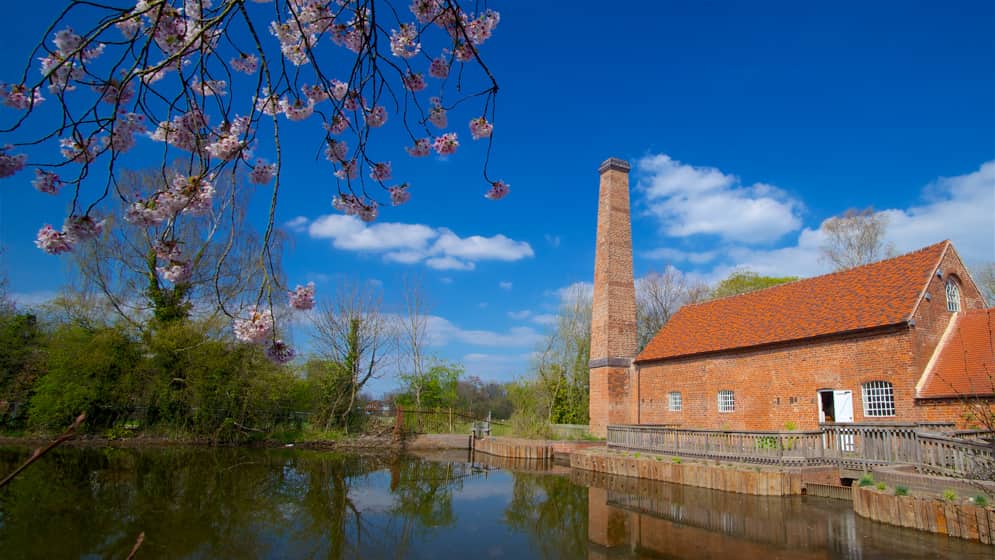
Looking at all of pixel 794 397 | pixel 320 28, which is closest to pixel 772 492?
pixel 794 397

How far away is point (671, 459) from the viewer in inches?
627

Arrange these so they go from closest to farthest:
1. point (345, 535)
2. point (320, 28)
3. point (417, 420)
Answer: point (320, 28) → point (345, 535) → point (417, 420)

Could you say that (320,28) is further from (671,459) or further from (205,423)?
(205,423)

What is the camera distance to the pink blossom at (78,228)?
3.04 meters

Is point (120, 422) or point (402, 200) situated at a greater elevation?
point (402, 200)

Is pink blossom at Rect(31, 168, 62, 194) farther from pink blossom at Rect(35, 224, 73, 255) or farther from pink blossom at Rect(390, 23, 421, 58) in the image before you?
pink blossom at Rect(390, 23, 421, 58)

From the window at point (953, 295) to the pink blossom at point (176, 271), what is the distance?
19.5 meters

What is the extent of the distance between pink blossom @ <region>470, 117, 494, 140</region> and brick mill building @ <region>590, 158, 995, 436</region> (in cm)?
1149

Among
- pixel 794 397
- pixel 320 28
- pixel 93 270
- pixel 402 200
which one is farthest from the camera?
pixel 93 270

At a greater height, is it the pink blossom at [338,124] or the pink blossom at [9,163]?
the pink blossom at [338,124]

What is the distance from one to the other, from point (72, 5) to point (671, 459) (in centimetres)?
1628

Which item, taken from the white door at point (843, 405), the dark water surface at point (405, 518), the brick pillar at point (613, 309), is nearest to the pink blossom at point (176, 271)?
the dark water surface at point (405, 518)

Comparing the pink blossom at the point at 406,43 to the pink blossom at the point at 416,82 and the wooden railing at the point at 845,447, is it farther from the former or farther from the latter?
the wooden railing at the point at 845,447

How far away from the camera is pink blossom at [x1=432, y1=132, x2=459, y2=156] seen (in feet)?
14.1
